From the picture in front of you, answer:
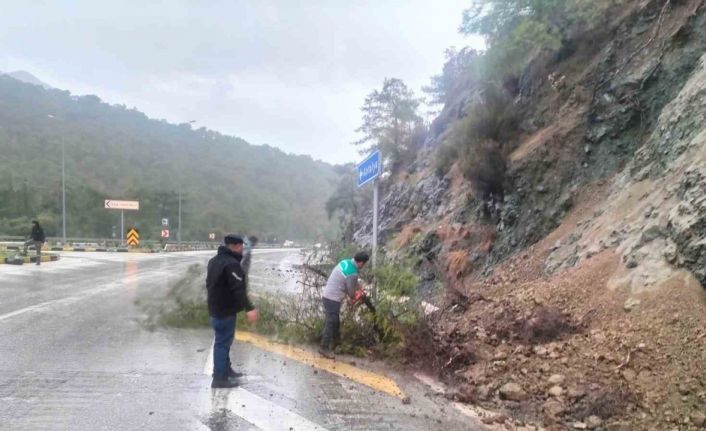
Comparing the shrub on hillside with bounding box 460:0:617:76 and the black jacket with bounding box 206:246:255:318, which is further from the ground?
the shrub on hillside with bounding box 460:0:617:76

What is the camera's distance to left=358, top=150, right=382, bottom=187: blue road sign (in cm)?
846

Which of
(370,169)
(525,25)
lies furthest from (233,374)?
(525,25)

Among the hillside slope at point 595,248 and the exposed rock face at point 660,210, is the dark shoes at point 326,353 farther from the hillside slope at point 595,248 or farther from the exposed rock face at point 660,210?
the exposed rock face at point 660,210

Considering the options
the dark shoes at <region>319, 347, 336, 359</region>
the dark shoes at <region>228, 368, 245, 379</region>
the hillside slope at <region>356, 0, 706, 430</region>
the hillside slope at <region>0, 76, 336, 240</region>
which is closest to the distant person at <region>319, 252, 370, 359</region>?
the dark shoes at <region>319, 347, 336, 359</region>

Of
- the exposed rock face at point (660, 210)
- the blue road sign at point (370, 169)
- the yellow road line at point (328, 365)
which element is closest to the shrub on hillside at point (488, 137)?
the exposed rock face at point (660, 210)

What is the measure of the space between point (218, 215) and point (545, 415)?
22277mm

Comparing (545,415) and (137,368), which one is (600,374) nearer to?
(545,415)

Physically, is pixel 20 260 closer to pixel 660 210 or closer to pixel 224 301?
pixel 224 301

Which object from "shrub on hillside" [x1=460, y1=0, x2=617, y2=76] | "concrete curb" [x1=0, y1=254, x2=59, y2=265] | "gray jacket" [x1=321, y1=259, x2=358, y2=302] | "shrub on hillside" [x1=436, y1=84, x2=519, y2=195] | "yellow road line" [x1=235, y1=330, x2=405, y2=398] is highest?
"shrub on hillside" [x1=460, y1=0, x2=617, y2=76]

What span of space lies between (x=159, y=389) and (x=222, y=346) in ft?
2.36

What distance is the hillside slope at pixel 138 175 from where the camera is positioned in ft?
108

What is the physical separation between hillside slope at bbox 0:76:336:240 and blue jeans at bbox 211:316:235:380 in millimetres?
17330

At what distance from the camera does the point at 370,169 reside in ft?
28.7

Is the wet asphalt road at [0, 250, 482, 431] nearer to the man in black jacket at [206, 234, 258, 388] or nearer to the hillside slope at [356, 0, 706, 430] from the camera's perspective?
the man in black jacket at [206, 234, 258, 388]
